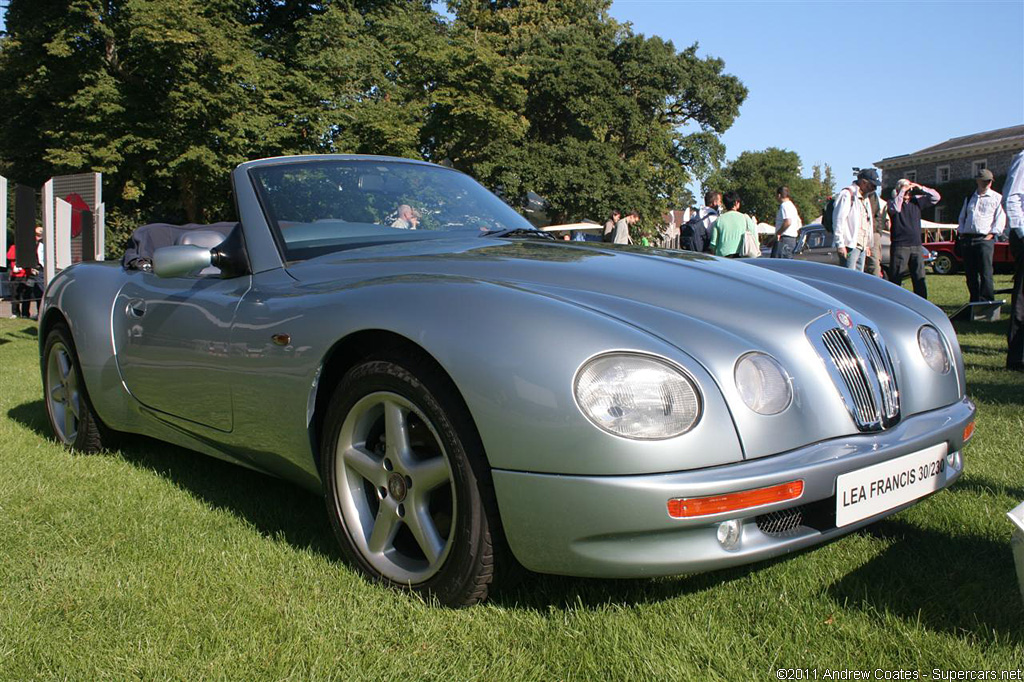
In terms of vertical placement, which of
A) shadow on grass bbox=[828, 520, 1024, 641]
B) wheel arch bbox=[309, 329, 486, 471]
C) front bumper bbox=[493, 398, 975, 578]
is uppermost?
wheel arch bbox=[309, 329, 486, 471]

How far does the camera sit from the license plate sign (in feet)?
7.11

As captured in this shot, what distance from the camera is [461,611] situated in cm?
231

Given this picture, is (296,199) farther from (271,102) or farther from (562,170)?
(562,170)

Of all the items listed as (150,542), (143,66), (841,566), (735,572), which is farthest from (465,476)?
(143,66)

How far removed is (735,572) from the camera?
8.54ft

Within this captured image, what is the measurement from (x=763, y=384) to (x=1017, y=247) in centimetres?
511

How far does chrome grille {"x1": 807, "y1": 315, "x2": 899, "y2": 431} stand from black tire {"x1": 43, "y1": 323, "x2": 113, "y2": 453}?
3.42 metres

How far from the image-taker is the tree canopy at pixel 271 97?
907 inches

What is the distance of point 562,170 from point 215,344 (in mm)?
37211

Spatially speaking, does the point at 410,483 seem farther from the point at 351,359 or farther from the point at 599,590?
the point at 599,590

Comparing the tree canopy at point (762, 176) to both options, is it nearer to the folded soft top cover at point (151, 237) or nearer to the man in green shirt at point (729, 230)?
the man in green shirt at point (729, 230)

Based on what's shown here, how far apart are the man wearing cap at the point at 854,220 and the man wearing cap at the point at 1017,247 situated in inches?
114

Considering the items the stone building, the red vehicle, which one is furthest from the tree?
the stone building

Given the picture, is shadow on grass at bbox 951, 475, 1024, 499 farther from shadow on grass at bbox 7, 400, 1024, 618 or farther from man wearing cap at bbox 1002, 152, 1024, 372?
man wearing cap at bbox 1002, 152, 1024, 372
